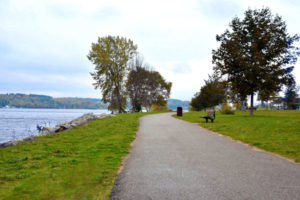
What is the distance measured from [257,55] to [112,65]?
27.9 meters

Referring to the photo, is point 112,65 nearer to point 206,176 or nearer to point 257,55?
point 257,55

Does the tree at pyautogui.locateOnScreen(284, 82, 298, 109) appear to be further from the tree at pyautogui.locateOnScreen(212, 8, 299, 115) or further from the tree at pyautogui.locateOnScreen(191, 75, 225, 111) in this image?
the tree at pyautogui.locateOnScreen(212, 8, 299, 115)

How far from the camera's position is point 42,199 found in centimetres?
385

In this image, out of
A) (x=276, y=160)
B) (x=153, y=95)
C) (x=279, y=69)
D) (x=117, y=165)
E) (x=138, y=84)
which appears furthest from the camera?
(x=153, y=95)

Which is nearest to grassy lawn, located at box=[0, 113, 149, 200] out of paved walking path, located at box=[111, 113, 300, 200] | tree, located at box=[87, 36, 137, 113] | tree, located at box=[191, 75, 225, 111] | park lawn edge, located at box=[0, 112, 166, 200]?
park lawn edge, located at box=[0, 112, 166, 200]

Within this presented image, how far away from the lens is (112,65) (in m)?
44.8

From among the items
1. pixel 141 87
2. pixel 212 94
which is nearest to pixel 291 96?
pixel 212 94

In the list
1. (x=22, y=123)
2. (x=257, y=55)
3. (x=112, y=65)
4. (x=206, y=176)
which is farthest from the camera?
(x=112, y=65)

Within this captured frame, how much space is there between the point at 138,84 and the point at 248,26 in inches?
1178

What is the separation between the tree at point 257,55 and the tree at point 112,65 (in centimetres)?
2290

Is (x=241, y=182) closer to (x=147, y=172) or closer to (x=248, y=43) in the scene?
(x=147, y=172)

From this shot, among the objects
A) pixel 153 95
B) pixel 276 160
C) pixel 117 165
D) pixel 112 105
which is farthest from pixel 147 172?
pixel 153 95

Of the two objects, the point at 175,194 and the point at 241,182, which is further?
the point at 241,182

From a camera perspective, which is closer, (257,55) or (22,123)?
(257,55)
